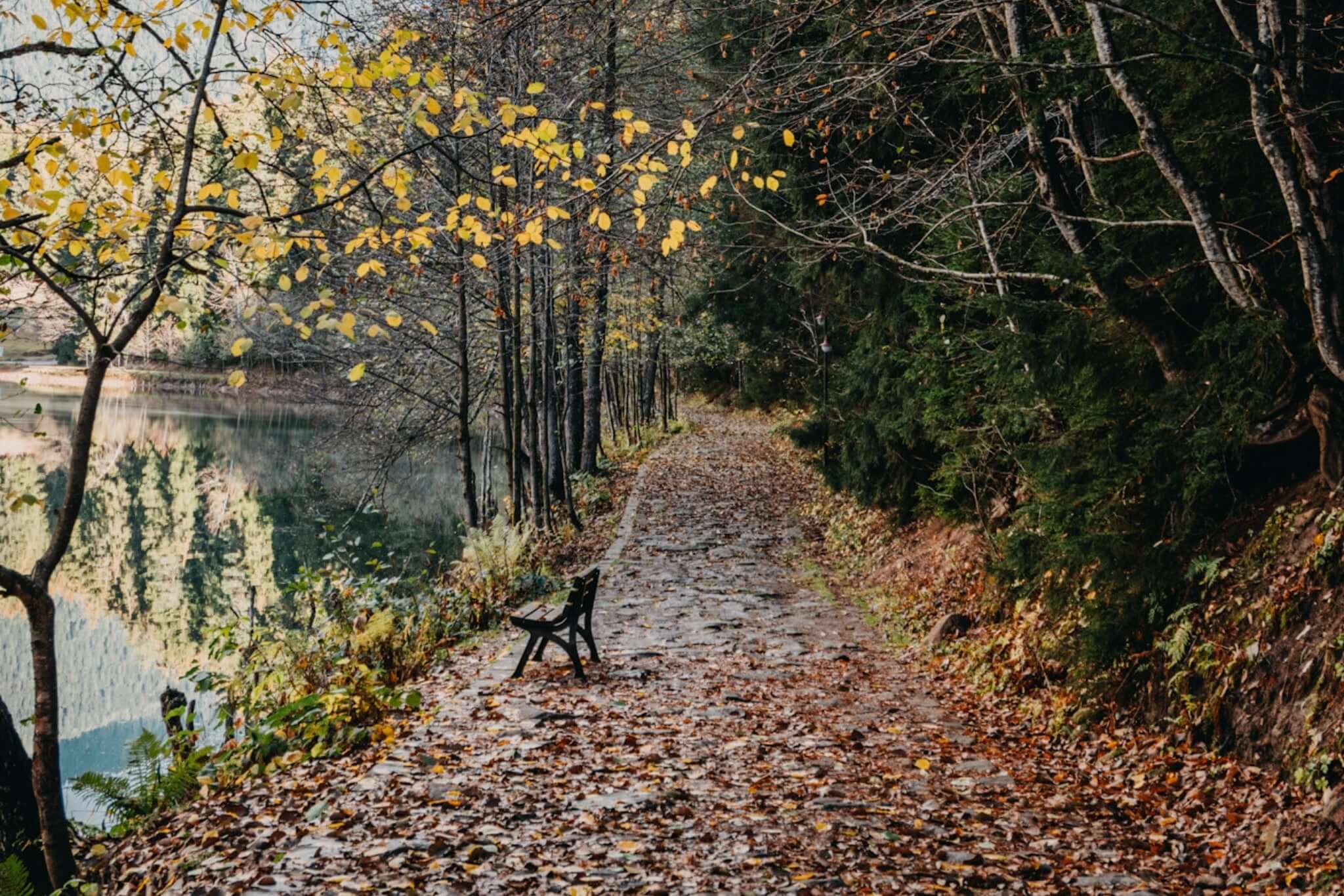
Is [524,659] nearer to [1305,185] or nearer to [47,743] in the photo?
[47,743]

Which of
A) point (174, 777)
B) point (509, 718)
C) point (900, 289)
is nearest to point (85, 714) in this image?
point (174, 777)

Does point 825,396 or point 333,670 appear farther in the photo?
point 825,396

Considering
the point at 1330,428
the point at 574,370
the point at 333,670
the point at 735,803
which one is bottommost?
the point at 735,803

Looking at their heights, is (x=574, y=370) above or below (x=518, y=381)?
above

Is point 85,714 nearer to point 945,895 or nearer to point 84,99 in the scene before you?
point 84,99

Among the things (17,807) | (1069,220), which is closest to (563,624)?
(17,807)

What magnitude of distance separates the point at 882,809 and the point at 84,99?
20.5 feet

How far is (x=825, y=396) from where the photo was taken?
680 inches

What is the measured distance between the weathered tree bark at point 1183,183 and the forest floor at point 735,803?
2.84 meters

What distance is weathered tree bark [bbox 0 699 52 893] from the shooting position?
6652 mm

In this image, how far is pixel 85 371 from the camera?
5.65 m

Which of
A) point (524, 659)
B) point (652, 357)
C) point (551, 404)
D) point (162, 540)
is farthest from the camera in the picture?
point (652, 357)

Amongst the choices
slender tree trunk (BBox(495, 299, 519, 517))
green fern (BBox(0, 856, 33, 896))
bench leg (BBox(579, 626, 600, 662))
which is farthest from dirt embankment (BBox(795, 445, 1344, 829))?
slender tree trunk (BBox(495, 299, 519, 517))

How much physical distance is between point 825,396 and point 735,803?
12368 millimetres
